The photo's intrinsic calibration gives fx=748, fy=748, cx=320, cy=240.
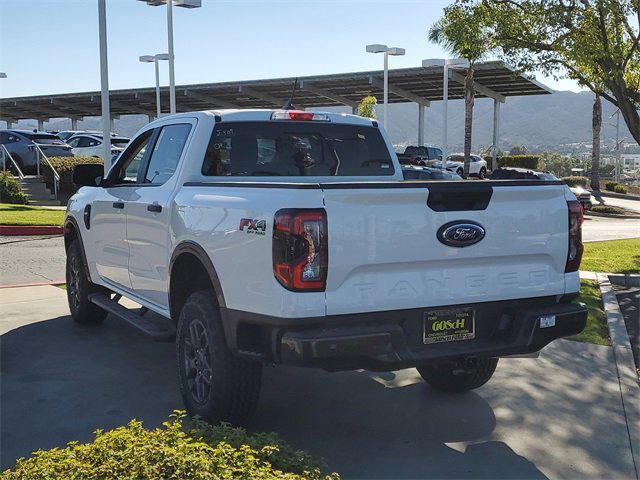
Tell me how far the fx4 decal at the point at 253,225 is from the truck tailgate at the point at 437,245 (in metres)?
0.38

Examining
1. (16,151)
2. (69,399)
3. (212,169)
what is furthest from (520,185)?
(16,151)

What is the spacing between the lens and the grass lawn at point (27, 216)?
16484mm

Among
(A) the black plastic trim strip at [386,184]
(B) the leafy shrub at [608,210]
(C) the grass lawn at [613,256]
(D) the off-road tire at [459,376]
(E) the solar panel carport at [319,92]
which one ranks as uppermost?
(E) the solar panel carport at [319,92]

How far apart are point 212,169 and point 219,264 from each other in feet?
3.94

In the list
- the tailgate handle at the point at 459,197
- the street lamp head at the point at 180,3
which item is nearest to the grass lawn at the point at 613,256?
the tailgate handle at the point at 459,197

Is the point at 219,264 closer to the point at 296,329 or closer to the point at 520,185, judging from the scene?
the point at 296,329

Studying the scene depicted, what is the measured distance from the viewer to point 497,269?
4488 mm

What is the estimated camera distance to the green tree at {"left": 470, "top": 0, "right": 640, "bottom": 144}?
13.1m

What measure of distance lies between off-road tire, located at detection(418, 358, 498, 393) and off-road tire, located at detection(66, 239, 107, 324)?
3.47m

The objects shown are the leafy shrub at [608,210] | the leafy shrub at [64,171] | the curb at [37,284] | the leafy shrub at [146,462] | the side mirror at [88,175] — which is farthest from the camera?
the leafy shrub at [608,210]

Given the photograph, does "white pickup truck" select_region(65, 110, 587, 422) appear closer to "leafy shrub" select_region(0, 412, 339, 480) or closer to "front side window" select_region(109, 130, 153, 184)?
"front side window" select_region(109, 130, 153, 184)

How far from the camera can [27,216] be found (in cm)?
1794

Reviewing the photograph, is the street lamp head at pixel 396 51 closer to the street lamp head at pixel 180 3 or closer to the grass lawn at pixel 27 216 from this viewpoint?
the street lamp head at pixel 180 3

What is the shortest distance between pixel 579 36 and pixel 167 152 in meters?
9.63
